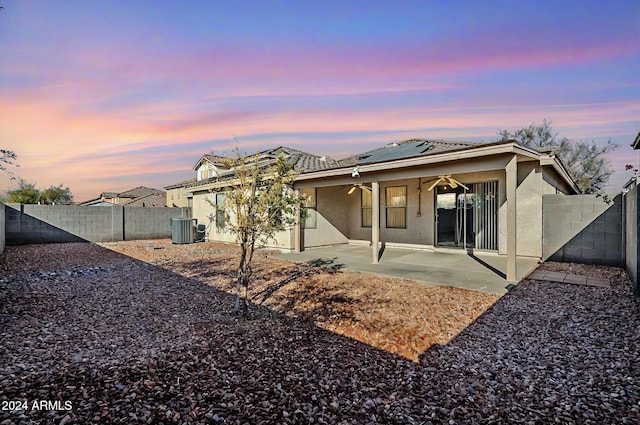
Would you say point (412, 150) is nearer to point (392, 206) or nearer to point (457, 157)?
point (392, 206)

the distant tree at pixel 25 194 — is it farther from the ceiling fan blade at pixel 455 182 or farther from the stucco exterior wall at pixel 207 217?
the ceiling fan blade at pixel 455 182

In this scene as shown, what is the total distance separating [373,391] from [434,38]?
8.78 meters

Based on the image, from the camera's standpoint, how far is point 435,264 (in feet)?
27.1

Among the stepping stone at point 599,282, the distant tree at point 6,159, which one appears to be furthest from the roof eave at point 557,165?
the distant tree at point 6,159

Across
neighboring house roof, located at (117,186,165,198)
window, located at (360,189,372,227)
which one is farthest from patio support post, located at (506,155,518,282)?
neighboring house roof, located at (117,186,165,198)

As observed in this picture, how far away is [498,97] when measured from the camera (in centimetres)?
1048

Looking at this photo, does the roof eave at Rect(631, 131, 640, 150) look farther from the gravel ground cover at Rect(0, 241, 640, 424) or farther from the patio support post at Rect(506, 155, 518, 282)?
the gravel ground cover at Rect(0, 241, 640, 424)

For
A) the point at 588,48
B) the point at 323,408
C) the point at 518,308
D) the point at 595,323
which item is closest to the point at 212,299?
the point at 323,408

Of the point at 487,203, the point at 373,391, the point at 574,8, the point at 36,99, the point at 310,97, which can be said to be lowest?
the point at 373,391

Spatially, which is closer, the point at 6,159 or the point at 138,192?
the point at 6,159

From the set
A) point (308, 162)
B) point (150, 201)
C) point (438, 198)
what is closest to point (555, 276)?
point (438, 198)

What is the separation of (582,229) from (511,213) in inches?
153

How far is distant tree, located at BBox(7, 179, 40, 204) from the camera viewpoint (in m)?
25.8

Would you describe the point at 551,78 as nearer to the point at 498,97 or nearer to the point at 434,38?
the point at 498,97
